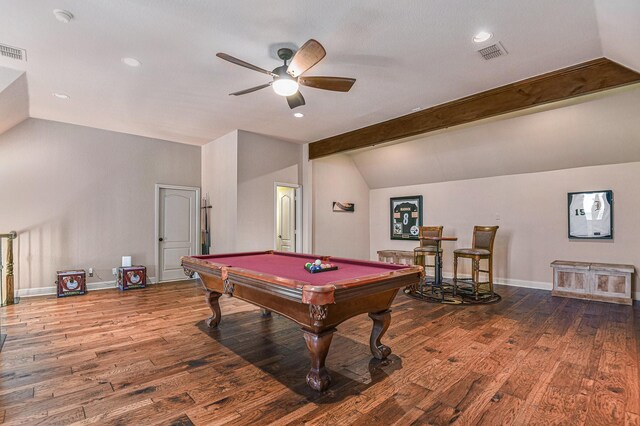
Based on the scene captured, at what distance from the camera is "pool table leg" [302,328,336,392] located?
7.56 feet

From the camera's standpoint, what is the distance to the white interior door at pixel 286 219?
23.0 feet

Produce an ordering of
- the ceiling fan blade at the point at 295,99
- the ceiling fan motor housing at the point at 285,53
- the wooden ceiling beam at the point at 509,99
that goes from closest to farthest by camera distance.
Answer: the ceiling fan motor housing at the point at 285,53
the wooden ceiling beam at the point at 509,99
the ceiling fan blade at the point at 295,99

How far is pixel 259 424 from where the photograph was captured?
1951 millimetres

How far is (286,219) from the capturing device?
7328 mm

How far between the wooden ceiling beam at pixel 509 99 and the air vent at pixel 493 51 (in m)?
0.88

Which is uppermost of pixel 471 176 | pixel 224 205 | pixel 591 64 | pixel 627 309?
pixel 591 64

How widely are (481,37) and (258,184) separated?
444cm

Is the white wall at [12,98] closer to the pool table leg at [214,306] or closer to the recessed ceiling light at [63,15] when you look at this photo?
the recessed ceiling light at [63,15]

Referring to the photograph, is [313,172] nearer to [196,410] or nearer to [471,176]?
[471,176]

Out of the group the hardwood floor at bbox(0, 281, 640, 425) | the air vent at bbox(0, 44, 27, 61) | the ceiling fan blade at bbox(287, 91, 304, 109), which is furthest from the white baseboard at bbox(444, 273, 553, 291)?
the air vent at bbox(0, 44, 27, 61)

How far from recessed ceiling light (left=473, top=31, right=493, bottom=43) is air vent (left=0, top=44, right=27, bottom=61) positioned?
4.50 m

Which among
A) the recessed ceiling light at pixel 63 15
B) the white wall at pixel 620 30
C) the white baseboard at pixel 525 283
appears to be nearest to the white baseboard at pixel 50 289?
the recessed ceiling light at pixel 63 15

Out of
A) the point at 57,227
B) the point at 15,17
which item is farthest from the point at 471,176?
the point at 57,227

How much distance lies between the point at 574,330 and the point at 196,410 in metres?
4.09
